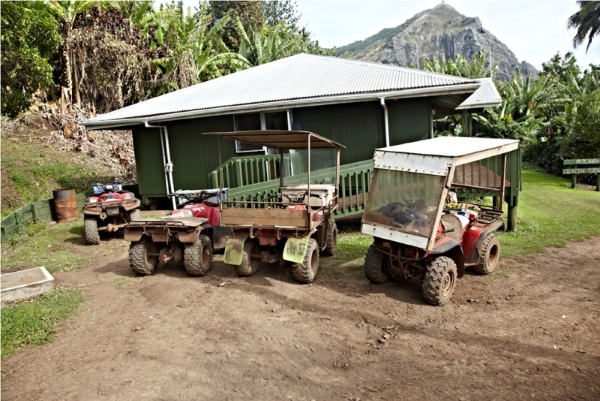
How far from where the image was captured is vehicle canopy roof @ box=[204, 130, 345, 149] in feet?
21.9

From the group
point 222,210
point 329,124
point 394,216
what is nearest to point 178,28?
point 329,124

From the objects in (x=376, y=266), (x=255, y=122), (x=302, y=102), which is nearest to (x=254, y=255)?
(x=376, y=266)

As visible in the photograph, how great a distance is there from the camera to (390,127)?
11.3 metres

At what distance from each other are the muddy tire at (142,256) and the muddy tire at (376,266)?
3.48 meters

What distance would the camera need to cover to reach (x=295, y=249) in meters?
6.34

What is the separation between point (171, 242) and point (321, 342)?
3455mm

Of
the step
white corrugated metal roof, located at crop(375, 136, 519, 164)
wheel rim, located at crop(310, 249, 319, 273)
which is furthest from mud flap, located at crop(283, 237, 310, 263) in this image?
the step

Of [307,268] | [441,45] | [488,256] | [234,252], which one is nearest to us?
[307,268]

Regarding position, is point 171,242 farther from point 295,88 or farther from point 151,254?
point 295,88

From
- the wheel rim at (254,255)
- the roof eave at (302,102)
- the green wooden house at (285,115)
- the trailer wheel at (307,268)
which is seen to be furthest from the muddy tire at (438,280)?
the roof eave at (302,102)

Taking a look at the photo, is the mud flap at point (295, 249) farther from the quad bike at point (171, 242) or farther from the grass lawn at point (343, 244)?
the quad bike at point (171, 242)

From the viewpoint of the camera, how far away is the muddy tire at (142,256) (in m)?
6.97

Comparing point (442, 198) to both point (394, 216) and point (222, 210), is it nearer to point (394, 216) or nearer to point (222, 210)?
point (394, 216)

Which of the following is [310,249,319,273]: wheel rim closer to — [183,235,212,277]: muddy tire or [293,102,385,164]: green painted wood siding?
[183,235,212,277]: muddy tire
